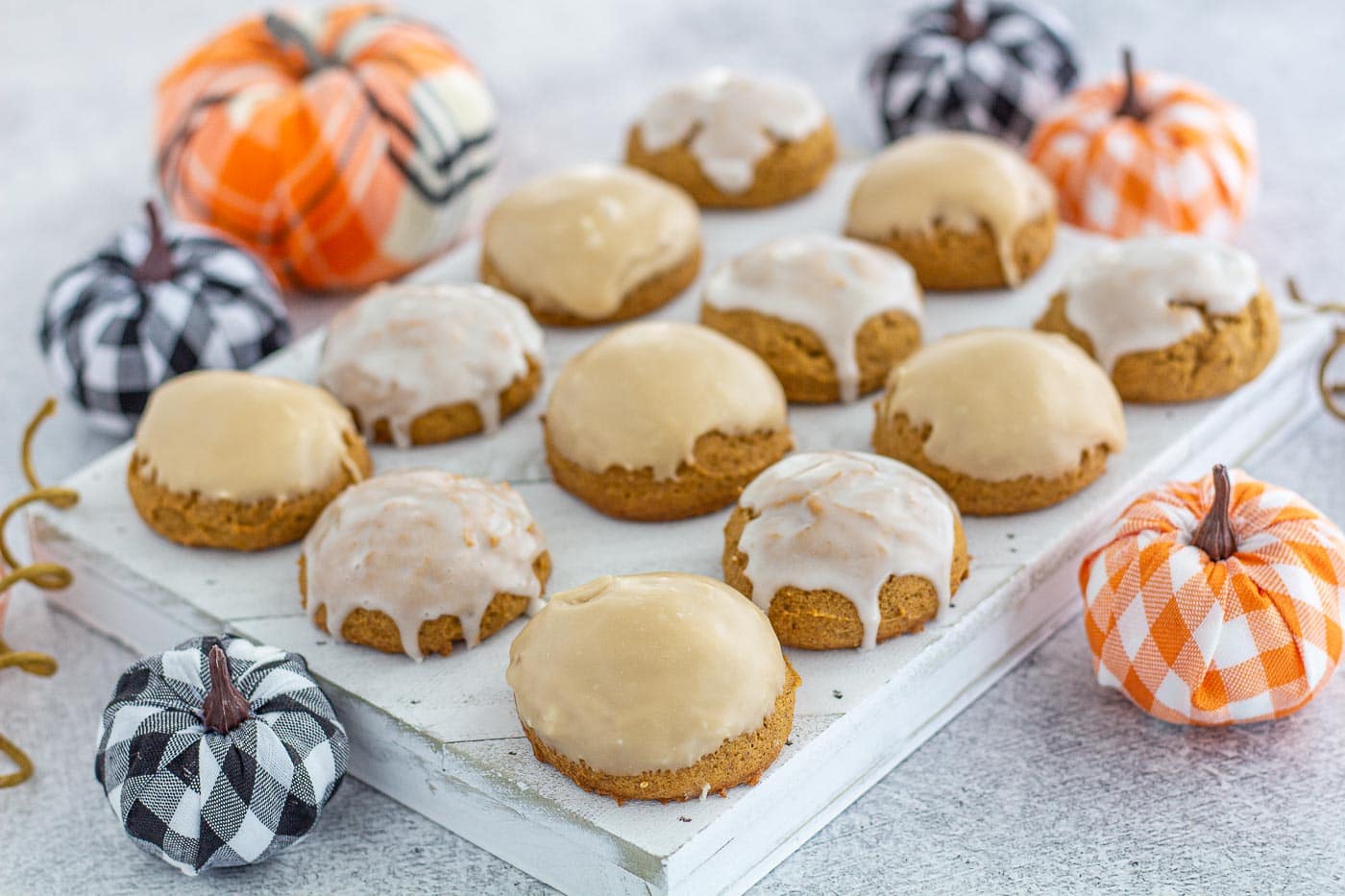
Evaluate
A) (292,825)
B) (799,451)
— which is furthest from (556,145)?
(292,825)

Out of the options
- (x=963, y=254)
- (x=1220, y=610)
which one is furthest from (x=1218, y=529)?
(x=963, y=254)

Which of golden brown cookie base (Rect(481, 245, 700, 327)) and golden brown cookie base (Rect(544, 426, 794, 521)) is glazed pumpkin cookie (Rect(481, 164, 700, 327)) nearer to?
golden brown cookie base (Rect(481, 245, 700, 327))

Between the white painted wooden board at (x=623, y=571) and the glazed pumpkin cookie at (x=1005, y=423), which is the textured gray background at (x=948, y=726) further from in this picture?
the glazed pumpkin cookie at (x=1005, y=423)

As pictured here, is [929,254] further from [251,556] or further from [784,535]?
[251,556]

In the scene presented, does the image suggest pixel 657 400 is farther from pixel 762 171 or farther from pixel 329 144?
pixel 329 144

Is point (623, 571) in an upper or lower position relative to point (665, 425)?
lower

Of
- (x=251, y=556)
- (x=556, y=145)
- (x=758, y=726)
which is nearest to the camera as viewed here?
(x=758, y=726)

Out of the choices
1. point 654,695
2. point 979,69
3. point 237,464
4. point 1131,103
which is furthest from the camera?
point 979,69
